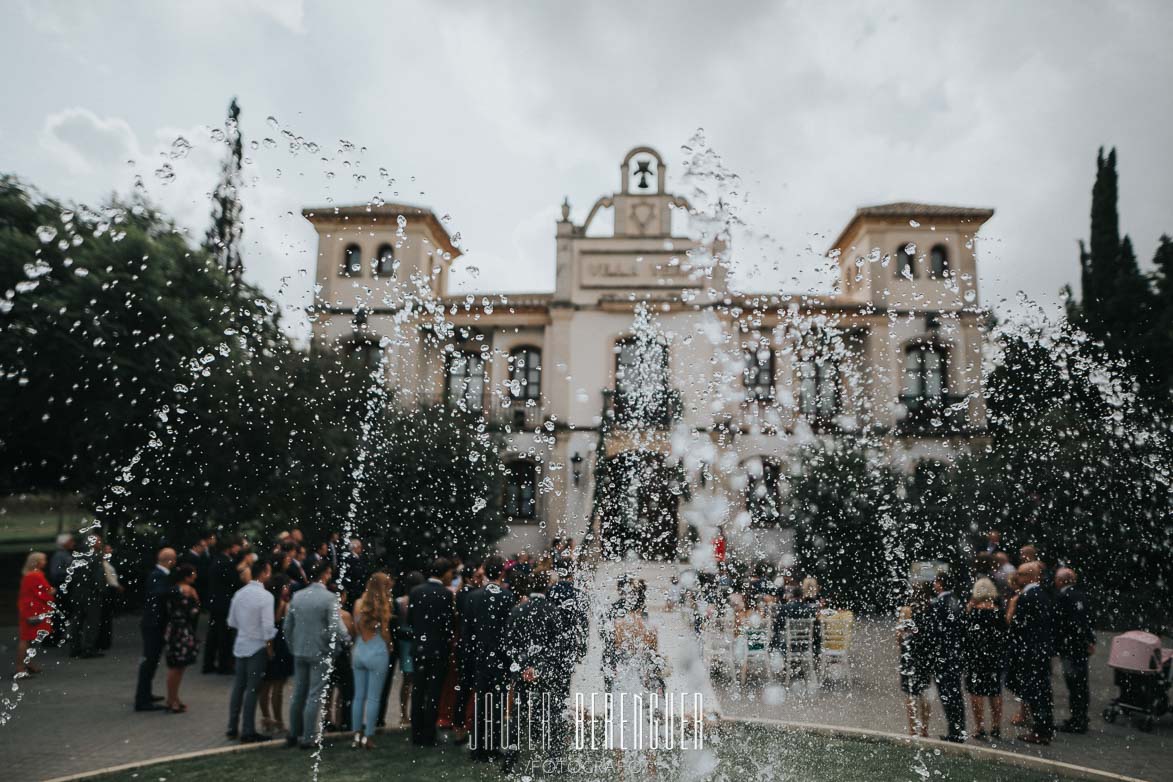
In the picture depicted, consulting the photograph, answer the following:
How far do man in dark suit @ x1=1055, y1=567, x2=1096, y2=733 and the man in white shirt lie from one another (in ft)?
27.2

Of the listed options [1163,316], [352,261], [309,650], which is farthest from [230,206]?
[1163,316]

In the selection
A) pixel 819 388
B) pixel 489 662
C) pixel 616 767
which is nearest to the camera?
pixel 616 767

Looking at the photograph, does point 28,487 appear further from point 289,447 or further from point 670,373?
point 670,373

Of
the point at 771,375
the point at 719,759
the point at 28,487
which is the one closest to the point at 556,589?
the point at 719,759

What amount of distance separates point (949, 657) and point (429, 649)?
4973 millimetres

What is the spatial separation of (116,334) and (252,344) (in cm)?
311

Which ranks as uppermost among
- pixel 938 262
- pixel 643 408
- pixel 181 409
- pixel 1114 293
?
pixel 938 262

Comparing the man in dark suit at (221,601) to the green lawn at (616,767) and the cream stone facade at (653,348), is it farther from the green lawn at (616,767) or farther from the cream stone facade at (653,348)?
the cream stone facade at (653,348)

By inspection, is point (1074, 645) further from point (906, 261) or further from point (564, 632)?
point (906, 261)

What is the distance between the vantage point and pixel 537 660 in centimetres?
655

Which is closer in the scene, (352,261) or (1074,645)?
(1074,645)

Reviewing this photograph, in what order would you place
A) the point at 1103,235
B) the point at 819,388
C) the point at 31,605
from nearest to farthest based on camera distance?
the point at 31,605 < the point at 819,388 < the point at 1103,235

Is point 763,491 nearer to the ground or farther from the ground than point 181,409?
nearer to the ground

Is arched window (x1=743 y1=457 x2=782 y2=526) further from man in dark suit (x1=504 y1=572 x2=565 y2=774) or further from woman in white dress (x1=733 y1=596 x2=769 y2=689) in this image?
man in dark suit (x1=504 y1=572 x2=565 y2=774)
